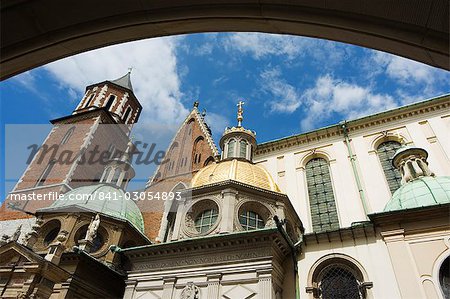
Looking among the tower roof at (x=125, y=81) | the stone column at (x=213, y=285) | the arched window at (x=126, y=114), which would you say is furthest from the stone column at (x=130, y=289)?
the tower roof at (x=125, y=81)

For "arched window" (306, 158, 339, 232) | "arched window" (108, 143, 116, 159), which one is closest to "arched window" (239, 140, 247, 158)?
"arched window" (306, 158, 339, 232)

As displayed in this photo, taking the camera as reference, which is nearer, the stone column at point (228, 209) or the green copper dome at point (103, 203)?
the stone column at point (228, 209)

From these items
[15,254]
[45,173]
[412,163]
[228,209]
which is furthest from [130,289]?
[45,173]

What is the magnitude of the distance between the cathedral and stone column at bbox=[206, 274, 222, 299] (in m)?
0.04

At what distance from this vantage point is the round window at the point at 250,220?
47.0ft

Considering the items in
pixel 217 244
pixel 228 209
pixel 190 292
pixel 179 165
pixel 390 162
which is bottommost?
pixel 190 292

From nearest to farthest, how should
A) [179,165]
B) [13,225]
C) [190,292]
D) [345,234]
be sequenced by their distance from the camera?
[190,292], [345,234], [13,225], [179,165]

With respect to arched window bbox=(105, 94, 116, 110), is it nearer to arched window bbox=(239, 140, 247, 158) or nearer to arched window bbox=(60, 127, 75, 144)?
arched window bbox=(60, 127, 75, 144)

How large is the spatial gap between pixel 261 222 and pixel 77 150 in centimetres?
2168

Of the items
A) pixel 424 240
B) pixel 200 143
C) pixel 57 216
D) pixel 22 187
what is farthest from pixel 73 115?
pixel 424 240

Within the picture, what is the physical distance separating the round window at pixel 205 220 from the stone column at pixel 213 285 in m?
2.76

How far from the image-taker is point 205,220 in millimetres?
14836

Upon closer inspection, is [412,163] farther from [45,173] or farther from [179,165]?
[45,173]

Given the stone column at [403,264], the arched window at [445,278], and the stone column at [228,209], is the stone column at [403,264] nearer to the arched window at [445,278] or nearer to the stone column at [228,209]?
the arched window at [445,278]
